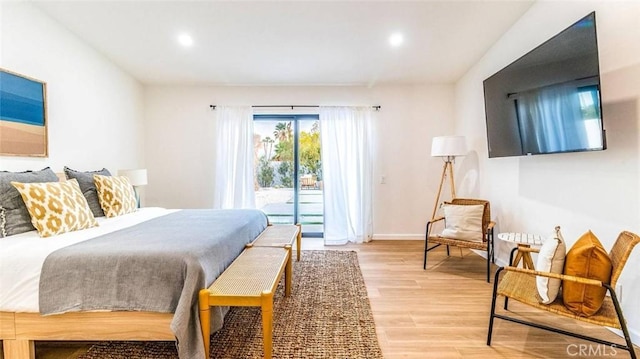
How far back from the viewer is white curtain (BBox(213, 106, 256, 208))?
448 centimetres

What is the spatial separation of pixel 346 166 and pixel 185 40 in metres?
2.68

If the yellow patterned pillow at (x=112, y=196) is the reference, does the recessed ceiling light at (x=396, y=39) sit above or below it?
above

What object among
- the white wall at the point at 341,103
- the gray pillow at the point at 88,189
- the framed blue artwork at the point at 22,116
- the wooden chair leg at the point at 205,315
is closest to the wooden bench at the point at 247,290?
the wooden chair leg at the point at 205,315

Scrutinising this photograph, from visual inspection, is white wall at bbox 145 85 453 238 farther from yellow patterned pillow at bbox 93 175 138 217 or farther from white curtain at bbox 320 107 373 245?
yellow patterned pillow at bbox 93 175 138 217

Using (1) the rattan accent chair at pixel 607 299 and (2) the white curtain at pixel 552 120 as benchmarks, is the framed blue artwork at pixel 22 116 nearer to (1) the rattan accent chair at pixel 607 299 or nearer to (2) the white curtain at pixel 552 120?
(1) the rattan accent chair at pixel 607 299

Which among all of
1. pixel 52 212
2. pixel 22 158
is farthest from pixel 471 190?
pixel 22 158

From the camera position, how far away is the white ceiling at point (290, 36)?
8.63 feet

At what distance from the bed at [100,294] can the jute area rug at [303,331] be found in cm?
23

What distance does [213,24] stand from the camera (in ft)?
9.43

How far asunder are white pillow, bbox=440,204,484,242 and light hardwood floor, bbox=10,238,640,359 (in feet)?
1.32

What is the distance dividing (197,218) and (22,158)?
1.58 m

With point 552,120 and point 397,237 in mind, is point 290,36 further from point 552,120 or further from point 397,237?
point 397,237

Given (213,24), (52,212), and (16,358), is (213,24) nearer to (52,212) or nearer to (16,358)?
(52,212)

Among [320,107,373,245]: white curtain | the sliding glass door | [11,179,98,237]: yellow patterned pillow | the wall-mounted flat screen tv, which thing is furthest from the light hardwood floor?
the sliding glass door
